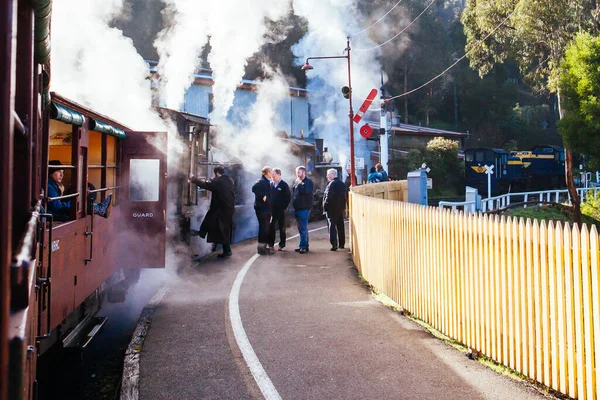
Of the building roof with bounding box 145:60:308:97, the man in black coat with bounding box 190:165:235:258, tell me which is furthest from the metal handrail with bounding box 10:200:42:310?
the building roof with bounding box 145:60:308:97

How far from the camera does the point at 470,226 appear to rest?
5832 millimetres

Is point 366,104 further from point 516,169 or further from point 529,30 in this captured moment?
point 516,169

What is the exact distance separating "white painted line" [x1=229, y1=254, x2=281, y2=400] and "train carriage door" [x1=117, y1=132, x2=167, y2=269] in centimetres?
146

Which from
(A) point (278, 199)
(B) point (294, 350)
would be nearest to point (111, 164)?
(B) point (294, 350)

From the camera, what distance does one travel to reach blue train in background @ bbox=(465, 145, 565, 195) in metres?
38.0

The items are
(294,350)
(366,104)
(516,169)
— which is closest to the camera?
(294,350)

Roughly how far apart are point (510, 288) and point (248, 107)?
97.6ft

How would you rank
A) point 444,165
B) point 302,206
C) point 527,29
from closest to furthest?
point 302,206, point 527,29, point 444,165

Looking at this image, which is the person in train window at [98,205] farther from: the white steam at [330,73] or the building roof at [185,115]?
the white steam at [330,73]

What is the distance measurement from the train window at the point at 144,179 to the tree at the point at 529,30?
1973 cm

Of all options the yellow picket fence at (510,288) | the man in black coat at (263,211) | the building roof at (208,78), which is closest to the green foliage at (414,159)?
the building roof at (208,78)

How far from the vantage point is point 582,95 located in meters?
22.1

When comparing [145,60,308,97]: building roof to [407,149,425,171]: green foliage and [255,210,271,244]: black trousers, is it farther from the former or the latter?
[255,210,271,244]: black trousers

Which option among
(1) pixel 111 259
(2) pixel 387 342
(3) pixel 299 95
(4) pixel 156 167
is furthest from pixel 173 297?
(3) pixel 299 95
